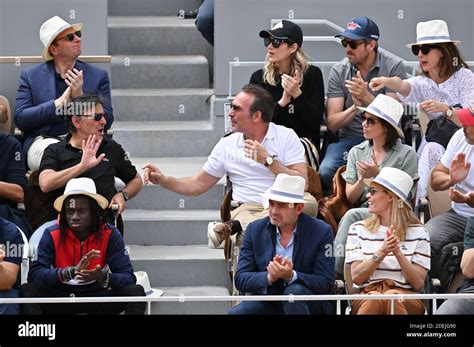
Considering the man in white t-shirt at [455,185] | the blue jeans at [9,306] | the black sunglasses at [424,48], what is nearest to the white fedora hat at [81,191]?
the blue jeans at [9,306]

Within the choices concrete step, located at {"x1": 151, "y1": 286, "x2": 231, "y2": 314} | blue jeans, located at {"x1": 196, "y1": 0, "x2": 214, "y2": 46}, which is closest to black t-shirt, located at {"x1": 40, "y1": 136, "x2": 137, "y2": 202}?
concrete step, located at {"x1": 151, "y1": 286, "x2": 231, "y2": 314}

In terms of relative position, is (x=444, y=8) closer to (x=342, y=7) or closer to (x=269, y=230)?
(x=342, y=7)

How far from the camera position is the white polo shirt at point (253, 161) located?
34.1ft

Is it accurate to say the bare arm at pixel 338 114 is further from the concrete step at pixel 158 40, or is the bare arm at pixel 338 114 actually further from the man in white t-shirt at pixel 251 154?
the concrete step at pixel 158 40

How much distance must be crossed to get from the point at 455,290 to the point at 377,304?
79cm

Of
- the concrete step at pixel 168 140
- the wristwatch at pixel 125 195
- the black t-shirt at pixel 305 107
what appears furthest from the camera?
the concrete step at pixel 168 140

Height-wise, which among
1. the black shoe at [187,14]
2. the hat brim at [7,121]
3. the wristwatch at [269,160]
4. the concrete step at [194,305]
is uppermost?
the black shoe at [187,14]

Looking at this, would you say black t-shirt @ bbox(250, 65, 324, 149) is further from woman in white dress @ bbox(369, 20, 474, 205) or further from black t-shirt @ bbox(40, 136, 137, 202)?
black t-shirt @ bbox(40, 136, 137, 202)

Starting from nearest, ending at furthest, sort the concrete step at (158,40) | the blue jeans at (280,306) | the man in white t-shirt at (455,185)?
the blue jeans at (280,306) < the man in white t-shirt at (455,185) < the concrete step at (158,40)

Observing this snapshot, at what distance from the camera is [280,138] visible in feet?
34.3

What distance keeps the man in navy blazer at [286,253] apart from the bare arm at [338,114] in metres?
1.54

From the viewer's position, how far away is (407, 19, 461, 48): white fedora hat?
1100 cm

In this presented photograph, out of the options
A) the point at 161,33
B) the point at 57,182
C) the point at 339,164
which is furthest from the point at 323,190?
the point at 161,33

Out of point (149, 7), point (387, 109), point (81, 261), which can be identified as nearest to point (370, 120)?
point (387, 109)
